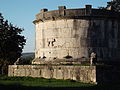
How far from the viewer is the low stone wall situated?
19375 millimetres

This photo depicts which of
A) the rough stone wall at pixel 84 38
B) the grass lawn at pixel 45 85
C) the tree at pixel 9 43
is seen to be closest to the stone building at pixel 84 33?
the rough stone wall at pixel 84 38

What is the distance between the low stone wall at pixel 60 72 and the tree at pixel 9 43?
10910 millimetres

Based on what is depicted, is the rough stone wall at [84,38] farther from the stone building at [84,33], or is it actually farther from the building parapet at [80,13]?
the building parapet at [80,13]

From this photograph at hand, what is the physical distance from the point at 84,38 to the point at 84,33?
0.34 metres

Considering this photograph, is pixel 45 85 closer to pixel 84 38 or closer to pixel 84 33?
pixel 84 38

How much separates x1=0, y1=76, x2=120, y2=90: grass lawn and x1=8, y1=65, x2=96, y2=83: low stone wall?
2.17ft

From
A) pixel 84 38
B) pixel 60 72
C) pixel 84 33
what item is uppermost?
pixel 84 33

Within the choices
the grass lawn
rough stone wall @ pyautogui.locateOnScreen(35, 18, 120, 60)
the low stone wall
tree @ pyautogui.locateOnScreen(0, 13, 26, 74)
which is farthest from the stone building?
tree @ pyautogui.locateOnScreen(0, 13, 26, 74)

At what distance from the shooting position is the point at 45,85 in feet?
57.6

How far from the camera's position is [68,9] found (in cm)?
2331

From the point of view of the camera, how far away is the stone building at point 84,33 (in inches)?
904

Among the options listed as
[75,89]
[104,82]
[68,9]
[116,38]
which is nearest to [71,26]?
[68,9]

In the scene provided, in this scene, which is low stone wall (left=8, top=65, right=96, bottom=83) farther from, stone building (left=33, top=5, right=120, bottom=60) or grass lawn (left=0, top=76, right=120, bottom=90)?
stone building (left=33, top=5, right=120, bottom=60)

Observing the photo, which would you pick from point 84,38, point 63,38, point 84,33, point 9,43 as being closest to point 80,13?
point 84,33
